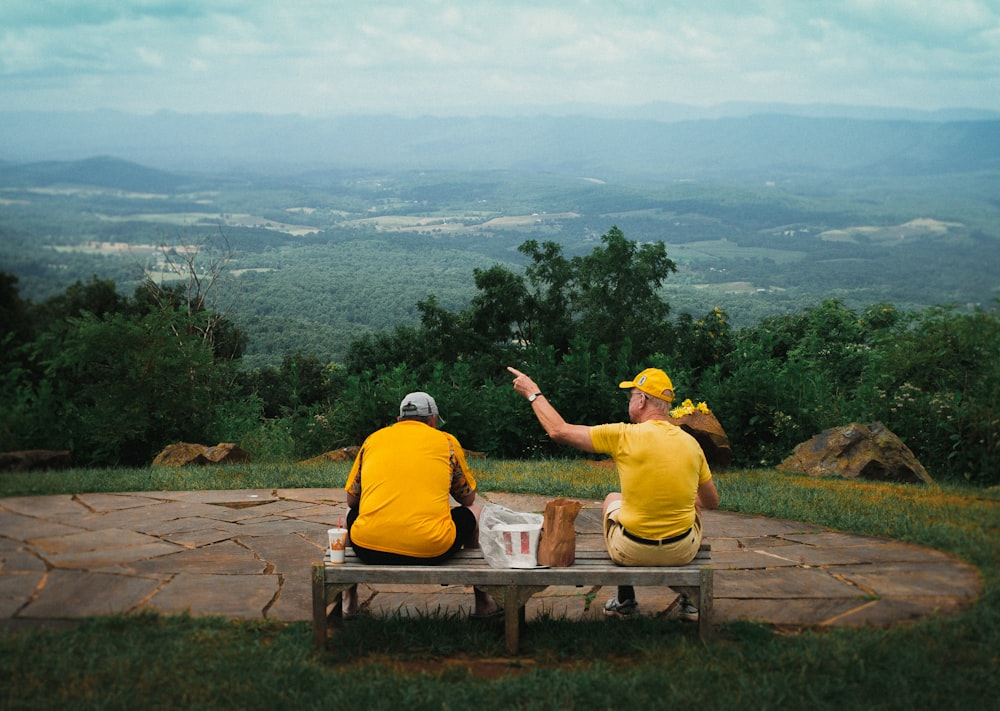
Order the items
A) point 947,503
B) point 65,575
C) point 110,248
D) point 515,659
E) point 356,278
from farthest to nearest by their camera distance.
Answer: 1. point 356,278
2. point 110,248
3. point 947,503
4. point 65,575
5. point 515,659

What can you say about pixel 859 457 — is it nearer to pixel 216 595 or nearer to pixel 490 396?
pixel 490 396

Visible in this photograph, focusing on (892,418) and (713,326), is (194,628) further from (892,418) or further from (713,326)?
(713,326)

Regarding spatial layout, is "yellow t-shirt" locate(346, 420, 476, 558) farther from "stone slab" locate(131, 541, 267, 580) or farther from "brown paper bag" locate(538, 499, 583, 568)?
"stone slab" locate(131, 541, 267, 580)

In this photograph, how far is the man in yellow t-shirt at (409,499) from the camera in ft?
15.9

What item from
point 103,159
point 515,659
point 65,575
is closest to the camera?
point 515,659

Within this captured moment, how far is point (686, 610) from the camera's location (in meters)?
5.21

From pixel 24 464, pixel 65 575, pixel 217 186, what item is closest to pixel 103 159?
pixel 217 186

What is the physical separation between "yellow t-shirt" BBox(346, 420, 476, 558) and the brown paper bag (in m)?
0.51

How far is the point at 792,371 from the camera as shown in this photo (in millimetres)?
11758

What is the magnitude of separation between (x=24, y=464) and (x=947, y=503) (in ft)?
31.7

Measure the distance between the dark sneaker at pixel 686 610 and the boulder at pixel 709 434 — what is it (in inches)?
201

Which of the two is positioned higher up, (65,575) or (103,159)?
(103,159)

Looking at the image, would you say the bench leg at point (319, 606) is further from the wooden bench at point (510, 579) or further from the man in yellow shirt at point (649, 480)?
the man in yellow shirt at point (649, 480)

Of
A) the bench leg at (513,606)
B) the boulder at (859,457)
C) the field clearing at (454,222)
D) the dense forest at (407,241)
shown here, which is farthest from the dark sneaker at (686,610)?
the field clearing at (454,222)
